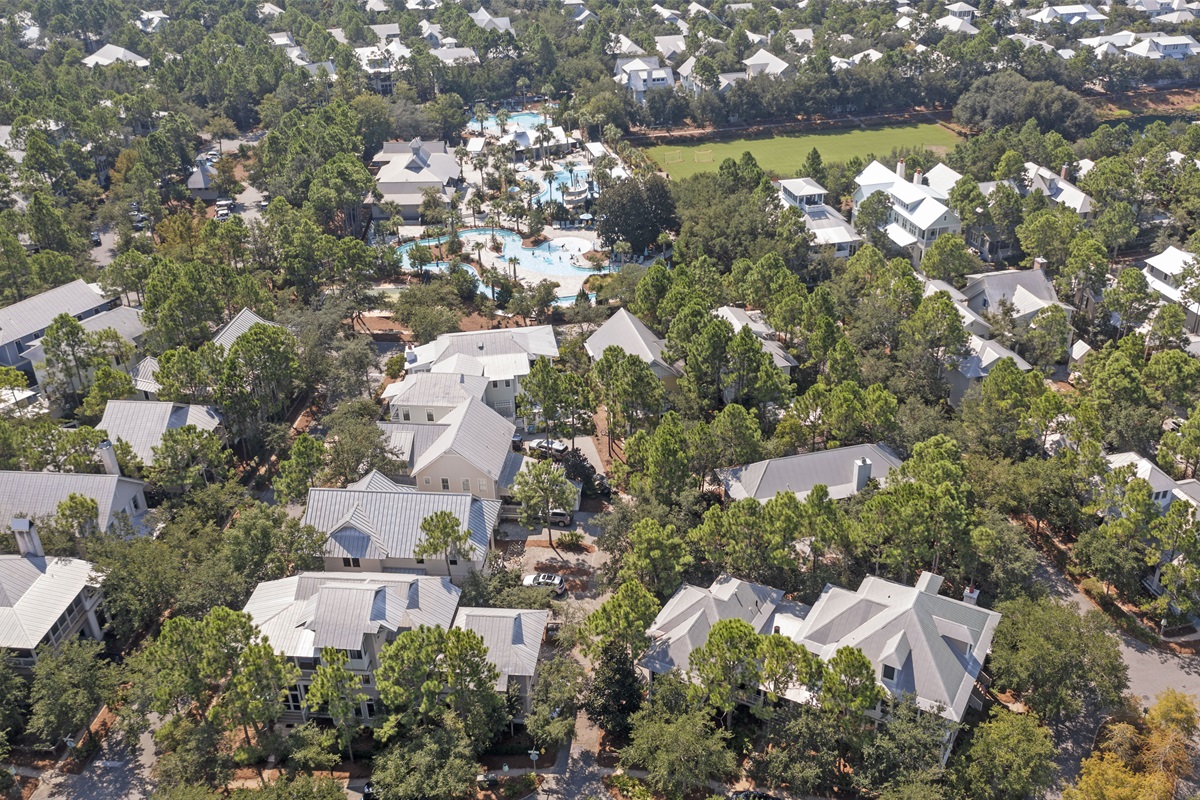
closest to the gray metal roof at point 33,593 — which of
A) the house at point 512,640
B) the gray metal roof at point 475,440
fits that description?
the gray metal roof at point 475,440

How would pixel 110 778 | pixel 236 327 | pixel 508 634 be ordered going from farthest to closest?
pixel 236 327, pixel 508 634, pixel 110 778

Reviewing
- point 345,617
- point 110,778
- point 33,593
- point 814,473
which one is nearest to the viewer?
point 110,778

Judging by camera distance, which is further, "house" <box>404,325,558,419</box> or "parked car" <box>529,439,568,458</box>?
"house" <box>404,325,558,419</box>

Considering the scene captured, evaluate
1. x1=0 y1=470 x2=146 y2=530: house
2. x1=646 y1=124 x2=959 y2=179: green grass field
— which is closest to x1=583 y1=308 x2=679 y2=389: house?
x1=0 y1=470 x2=146 y2=530: house

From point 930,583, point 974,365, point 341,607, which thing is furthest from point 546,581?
point 974,365

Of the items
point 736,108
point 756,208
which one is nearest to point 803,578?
point 756,208

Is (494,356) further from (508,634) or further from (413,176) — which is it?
(413,176)

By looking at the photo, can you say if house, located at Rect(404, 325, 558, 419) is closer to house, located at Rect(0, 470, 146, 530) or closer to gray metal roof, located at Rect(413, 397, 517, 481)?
gray metal roof, located at Rect(413, 397, 517, 481)
